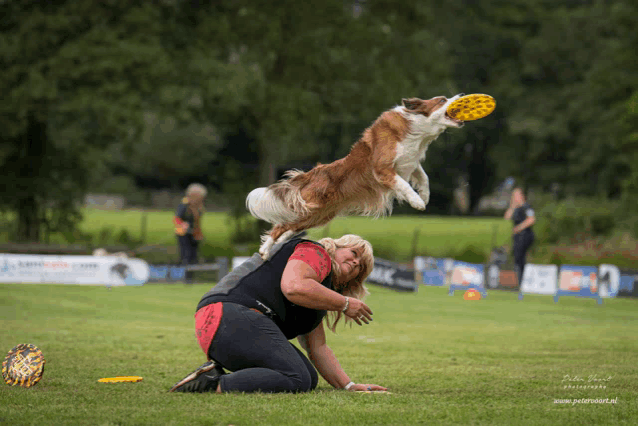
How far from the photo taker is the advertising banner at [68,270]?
1439cm

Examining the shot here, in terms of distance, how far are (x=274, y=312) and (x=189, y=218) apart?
1003 centimetres

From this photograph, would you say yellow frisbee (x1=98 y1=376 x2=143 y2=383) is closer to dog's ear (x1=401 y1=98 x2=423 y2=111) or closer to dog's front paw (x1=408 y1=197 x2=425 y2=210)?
dog's front paw (x1=408 y1=197 x2=425 y2=210)

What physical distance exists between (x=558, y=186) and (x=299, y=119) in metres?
20.9


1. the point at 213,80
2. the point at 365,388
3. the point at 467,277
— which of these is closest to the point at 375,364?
the point at 365,388

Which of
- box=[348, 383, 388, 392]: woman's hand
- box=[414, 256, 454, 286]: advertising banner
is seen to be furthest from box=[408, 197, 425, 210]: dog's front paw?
box=[414, 256, 454, 286]: advertising banner

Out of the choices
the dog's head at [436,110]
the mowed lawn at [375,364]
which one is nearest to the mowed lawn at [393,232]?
the mowed lawn at [375,364]

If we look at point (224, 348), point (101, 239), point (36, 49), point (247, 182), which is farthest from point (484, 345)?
point (247, 182)

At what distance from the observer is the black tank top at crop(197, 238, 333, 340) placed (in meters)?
4.69

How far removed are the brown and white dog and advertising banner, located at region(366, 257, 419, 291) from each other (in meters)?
9.58

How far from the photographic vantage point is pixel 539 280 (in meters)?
15.0

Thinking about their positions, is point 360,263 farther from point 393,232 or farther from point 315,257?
point 393,232

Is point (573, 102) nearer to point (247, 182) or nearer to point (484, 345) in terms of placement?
point (247, 182)

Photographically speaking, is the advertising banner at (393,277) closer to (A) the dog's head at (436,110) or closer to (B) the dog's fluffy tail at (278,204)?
(B) the dog's fluffy tail at (278,204)

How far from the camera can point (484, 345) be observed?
780 cm
